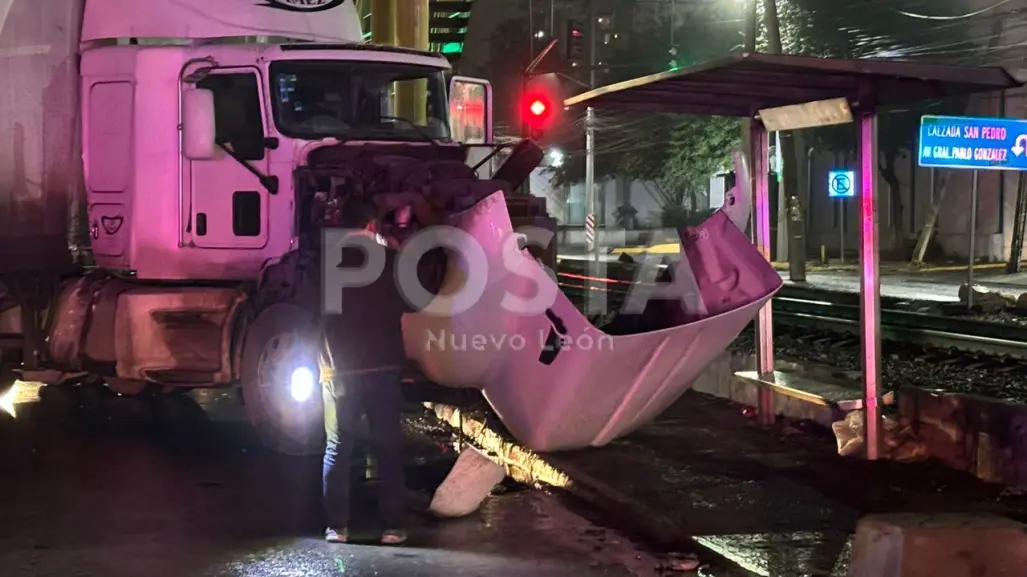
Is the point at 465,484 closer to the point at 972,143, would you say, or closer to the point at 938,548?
the point at 938,548

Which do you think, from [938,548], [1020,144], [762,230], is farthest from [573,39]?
[938,548]

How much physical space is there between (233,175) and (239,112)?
1.67 ft

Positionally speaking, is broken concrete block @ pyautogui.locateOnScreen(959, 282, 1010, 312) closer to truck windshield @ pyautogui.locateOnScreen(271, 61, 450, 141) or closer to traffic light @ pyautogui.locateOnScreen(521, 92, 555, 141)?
traffic light @ pyautogui.locateOnScreen(521, 92, 555, 141)

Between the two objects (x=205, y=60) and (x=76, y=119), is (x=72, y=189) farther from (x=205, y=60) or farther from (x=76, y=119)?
(x=205, y=60)

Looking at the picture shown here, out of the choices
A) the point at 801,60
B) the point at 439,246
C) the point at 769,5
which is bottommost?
the point at 439,246

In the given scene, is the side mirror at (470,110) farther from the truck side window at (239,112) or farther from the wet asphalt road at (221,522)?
the wet asphalt road at (221,522)

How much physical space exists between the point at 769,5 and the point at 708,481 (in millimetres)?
20411

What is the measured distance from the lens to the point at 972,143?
1430 cm

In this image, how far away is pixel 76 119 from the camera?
991 cm

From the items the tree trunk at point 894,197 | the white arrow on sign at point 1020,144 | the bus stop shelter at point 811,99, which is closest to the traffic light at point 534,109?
the white arrow on sign at point 1020,144

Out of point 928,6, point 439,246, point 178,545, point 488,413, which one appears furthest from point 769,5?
point 178,545

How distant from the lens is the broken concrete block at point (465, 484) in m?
7.12

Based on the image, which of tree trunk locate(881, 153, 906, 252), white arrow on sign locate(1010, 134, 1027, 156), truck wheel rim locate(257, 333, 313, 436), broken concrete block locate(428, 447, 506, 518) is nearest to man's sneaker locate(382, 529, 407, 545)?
broken concrete block locate(428, 447, 506, 518)

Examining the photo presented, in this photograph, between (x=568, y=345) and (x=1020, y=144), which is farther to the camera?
(x=1020, y=144)
